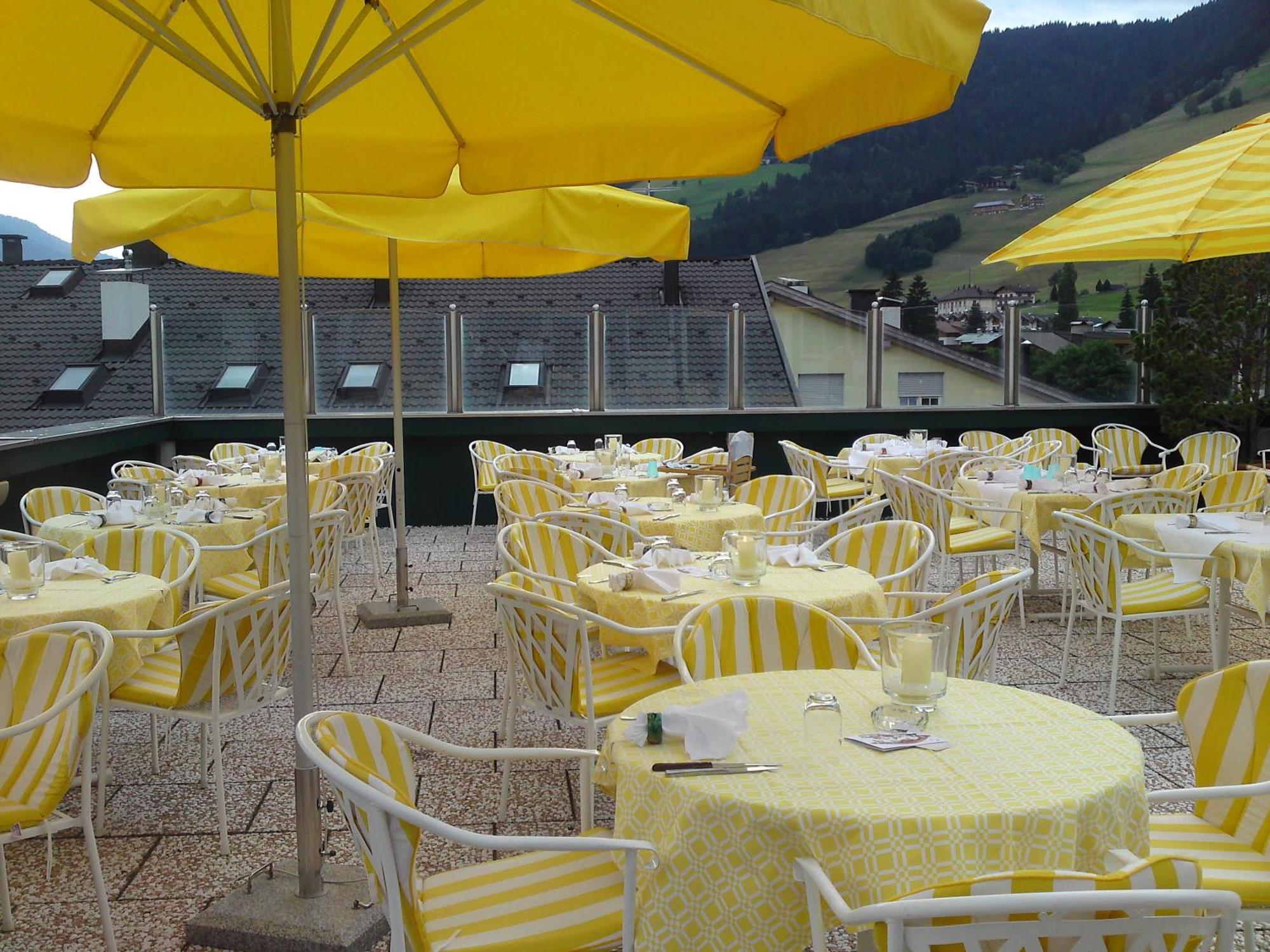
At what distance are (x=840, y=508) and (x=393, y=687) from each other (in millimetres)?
6077

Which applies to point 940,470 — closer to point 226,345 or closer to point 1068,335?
point 1068,335

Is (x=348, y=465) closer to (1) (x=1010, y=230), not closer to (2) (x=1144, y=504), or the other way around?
(2) (x=1144, y=504)

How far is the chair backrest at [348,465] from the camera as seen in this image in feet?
28.2

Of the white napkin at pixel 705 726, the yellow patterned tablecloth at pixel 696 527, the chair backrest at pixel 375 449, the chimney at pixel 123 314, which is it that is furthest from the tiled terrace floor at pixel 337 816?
the chimney at pixel 123 314

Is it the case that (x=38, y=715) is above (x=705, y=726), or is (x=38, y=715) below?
below

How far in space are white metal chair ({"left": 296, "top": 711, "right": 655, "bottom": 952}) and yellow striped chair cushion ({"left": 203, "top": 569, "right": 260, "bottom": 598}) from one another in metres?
3.33

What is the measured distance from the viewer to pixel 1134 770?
2180 millimetres

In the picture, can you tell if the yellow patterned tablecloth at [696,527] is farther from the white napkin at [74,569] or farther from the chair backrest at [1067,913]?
the chair backrest at [1067,913]

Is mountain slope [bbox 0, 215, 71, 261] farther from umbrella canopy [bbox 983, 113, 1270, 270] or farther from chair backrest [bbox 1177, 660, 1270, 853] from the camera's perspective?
chair backrest [bbox 1177, 660, 1270, 853]

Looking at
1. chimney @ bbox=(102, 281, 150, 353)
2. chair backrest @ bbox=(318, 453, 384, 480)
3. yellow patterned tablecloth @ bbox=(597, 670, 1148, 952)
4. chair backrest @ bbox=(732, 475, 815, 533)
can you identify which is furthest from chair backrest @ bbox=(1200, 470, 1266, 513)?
chimney @ bbox=(102, 281, 150, 353)

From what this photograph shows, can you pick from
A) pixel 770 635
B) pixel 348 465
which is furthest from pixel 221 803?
→ pixel 348 465

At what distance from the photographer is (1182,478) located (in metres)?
7.22

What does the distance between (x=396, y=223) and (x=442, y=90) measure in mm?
2135

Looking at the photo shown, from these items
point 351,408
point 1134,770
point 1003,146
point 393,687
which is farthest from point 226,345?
point 1003,146
